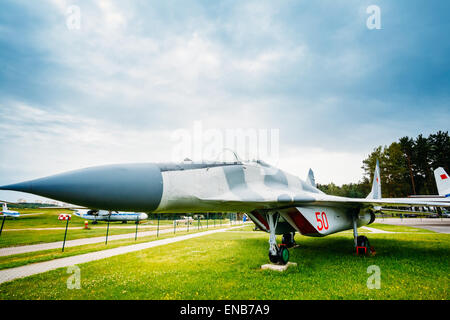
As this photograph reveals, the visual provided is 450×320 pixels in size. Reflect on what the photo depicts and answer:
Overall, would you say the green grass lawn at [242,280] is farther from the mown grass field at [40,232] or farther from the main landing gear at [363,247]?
the mown grass field at [40,232]

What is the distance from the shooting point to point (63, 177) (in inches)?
101

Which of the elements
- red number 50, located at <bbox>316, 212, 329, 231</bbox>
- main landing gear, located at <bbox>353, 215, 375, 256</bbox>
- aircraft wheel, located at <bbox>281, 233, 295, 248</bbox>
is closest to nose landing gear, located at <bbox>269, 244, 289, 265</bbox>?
red number 50, located at <bbox>316, 212, 329, 231</bbox>

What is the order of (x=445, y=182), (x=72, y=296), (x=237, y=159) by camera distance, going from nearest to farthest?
(x=72, y=296) → (x=237, y=159) → (x=445, y=182)

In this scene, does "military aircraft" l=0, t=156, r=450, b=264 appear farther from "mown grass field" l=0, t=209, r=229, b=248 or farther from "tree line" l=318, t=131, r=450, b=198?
"tree line" l=318, t=131, r=450, b=198

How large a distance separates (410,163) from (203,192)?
53876 millimetres

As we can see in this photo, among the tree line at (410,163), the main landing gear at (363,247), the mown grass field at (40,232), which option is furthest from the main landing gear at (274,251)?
the tree line at (410,163)

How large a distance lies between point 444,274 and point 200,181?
540cm

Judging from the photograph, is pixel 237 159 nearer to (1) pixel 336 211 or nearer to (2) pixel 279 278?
(2) pixel 279 278

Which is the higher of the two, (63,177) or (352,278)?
(63,177)

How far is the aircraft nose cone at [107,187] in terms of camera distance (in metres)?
2.45

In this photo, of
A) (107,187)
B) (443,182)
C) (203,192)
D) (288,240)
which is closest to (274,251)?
(203,192)

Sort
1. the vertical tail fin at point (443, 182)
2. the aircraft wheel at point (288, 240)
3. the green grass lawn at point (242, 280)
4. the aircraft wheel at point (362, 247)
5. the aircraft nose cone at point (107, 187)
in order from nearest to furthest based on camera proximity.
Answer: the aircraft nose cone at point (107, 187) → the green grass lawn at point (242, 280) → the aircraft wheel at point (362, 247) → the aircraft wheel at point (288, 240) → the vertical tail fin at point (443, 182)
